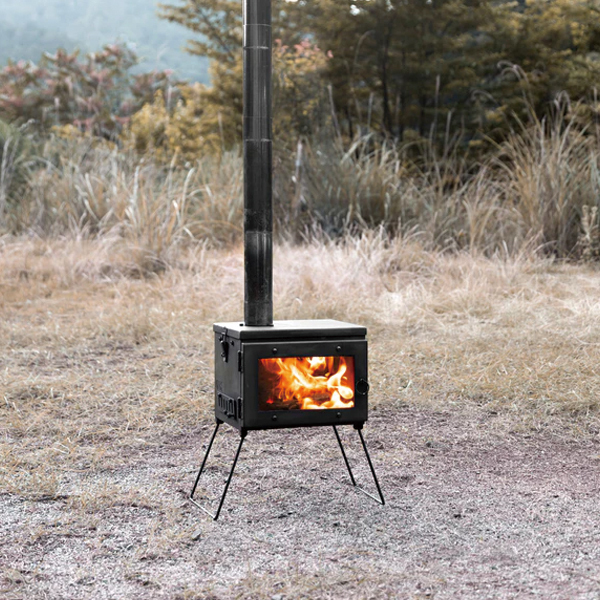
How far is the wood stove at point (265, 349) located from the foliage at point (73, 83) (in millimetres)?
15977

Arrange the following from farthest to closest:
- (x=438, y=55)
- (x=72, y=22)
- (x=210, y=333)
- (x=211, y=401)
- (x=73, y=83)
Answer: (x=72, y=22)
(x=73, y=83)
(x=438, y=55)
(x=210, y=333)
(x=211, y=401)

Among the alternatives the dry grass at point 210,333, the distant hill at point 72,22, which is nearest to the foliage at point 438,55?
the dry grass at point 210,333

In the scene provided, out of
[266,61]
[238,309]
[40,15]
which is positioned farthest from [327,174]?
[40,15]

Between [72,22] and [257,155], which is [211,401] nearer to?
[257,155]

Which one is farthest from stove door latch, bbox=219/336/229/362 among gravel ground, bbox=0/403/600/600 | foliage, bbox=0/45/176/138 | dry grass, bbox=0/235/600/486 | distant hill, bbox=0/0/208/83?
distant hill, bbox=0/0/208/83

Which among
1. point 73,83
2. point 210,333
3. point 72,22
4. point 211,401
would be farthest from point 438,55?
point 72,22

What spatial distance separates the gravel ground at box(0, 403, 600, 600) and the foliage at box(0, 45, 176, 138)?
15909 millimetres

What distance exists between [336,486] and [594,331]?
2.16m

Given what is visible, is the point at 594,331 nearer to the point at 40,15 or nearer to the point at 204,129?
the point at 204,129

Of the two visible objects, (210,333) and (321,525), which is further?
(210,333)

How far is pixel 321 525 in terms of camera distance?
1.99m

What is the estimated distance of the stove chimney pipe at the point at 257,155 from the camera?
2064 millimetres

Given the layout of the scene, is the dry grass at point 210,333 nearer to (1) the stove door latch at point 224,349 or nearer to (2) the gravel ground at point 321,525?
(2) the gravel ground at point 321,525

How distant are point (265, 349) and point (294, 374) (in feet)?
0.39
